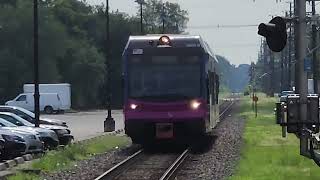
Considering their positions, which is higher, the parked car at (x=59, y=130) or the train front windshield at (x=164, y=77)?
the train front windshield at (x=164, y=77)

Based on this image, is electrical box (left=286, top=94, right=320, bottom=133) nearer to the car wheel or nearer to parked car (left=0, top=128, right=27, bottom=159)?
parked car (left=0, top=128, right=27, bottom=159)

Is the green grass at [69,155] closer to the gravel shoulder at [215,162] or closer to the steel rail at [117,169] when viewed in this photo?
the steel rail at [117,169]

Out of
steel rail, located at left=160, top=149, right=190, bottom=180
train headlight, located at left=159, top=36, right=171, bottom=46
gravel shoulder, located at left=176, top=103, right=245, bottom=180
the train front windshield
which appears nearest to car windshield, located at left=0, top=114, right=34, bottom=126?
the train front windshield

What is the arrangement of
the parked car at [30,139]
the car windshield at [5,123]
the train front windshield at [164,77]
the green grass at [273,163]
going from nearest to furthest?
the green grass at [273,163] → the parked car at [30,139] → the train front windshield at [164,77] → the car windshield at [5,123]

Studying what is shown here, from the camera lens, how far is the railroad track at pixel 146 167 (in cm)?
2008

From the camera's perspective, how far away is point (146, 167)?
2286 cm

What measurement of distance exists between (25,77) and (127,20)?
2440 centimetres

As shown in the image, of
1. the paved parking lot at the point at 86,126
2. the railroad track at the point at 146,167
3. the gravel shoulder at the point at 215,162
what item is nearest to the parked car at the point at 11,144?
the railroad track at the point at 146,167

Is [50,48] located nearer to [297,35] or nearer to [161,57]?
[161,57]

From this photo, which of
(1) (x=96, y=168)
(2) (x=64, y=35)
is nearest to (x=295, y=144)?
(1) (x=96, y=168)

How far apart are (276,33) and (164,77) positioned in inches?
552

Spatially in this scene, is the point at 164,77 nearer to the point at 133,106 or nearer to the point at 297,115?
the point at 133,106

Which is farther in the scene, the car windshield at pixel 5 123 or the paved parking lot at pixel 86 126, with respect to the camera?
A: the paved parking lot at pixel 86 126

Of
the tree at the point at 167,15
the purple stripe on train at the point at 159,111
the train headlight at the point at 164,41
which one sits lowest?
the purple stripe on train at the point at 159,111
